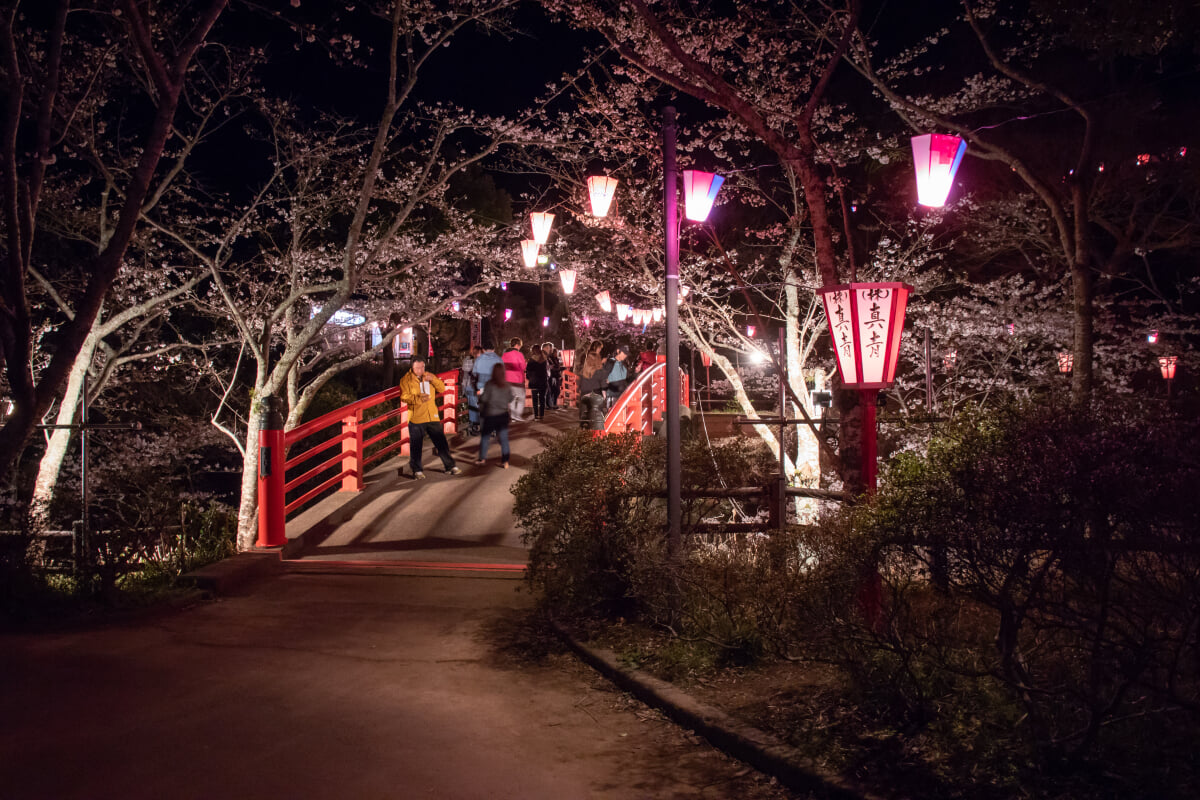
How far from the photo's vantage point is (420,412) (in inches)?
526

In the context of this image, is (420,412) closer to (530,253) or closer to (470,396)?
(470,396)

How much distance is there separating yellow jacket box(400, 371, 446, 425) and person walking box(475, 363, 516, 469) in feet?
2.76


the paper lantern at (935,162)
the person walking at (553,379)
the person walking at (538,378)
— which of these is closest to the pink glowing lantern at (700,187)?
the paper lantern at (935,162)

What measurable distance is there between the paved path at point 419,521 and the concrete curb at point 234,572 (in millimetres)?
767

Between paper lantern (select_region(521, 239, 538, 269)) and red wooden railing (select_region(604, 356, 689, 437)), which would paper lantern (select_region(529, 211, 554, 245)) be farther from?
red wooden railing (select_region(604, 356, 689, 437))

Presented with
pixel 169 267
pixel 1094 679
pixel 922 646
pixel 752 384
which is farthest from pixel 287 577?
pixel 752 384

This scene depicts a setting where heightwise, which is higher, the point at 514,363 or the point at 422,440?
the point at 514,363

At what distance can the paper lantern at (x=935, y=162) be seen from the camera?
364 inches

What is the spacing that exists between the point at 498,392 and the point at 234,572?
6250mm

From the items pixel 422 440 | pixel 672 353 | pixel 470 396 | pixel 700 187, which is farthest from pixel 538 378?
pixel 672 353

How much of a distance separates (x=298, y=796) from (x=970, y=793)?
110 inches

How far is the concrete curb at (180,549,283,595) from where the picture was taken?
7.91m

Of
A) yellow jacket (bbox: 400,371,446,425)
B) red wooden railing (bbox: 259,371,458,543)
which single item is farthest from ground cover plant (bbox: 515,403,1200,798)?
yellow jacket (bbox: 400,371,446,425)

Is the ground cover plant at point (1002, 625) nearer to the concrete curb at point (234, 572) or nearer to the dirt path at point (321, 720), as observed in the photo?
the dirt path at point (321, 720)
